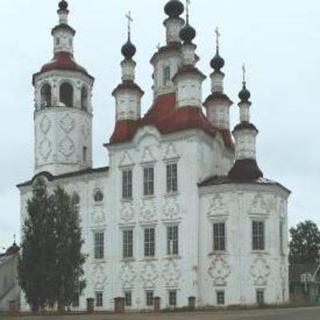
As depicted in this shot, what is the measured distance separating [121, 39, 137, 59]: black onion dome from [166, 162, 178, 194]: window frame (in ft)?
31.6

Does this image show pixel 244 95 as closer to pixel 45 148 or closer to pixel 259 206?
pixel 259 206

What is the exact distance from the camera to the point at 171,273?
45938 mm

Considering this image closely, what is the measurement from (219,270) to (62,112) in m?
16.6

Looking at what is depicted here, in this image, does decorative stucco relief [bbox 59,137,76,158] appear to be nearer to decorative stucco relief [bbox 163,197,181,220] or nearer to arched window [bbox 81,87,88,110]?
arched window [bbox 81,87,88,110]

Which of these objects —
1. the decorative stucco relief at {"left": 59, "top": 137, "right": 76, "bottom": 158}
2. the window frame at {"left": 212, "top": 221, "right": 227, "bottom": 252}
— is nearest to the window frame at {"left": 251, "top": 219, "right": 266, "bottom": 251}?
the window frame at {"left": 212, "top": 221, "right": 227, "bottom": 252}

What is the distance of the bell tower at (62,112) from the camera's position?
53.8 meters

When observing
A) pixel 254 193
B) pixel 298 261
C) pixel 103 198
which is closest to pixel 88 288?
pixel 103 198

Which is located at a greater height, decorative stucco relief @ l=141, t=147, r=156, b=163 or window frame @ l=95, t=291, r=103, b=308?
decorative stucco relief @ l=141, t=147, r=156, b=163

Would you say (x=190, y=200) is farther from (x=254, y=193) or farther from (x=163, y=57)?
(x=163, y=57)

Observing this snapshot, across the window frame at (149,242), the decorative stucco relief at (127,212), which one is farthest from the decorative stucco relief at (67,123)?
the window frame at (149,242)

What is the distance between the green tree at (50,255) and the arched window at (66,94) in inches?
791

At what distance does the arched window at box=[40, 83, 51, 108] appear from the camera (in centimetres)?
5472

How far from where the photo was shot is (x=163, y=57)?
52.5m

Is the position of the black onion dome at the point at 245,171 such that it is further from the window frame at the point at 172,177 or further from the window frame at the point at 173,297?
the window frame at the point at 173,297
